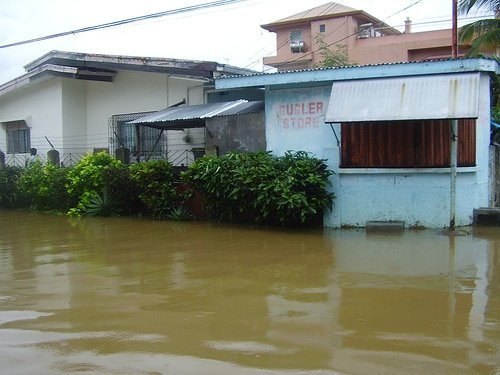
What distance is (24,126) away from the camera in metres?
20.0

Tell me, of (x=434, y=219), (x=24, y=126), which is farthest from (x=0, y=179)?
(x=434, y=219)

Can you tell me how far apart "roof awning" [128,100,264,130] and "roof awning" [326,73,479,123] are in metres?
2.65

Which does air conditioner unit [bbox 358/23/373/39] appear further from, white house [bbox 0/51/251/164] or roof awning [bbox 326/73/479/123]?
roof awning [bbox 326/73/479/123]

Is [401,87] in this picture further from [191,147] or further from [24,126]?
[24,126]

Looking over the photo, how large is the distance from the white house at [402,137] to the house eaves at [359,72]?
18 mm

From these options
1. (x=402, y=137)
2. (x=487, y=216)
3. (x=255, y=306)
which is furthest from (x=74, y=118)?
(x=255, y=306)

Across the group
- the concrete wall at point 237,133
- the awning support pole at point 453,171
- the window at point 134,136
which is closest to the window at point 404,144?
the awning support pole at point 453,171

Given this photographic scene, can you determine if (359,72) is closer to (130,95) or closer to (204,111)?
(204,111)

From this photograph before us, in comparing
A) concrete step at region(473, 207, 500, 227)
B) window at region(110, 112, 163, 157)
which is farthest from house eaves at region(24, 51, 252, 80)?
concrete step at region(473, 207, 500, 227)

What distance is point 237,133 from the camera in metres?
12.6

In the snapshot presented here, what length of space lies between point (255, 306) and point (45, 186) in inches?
440

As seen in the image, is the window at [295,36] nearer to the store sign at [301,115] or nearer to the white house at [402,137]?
the store sign at [301,115]

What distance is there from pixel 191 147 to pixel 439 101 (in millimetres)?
7701

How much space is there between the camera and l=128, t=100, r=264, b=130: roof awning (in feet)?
41.6
